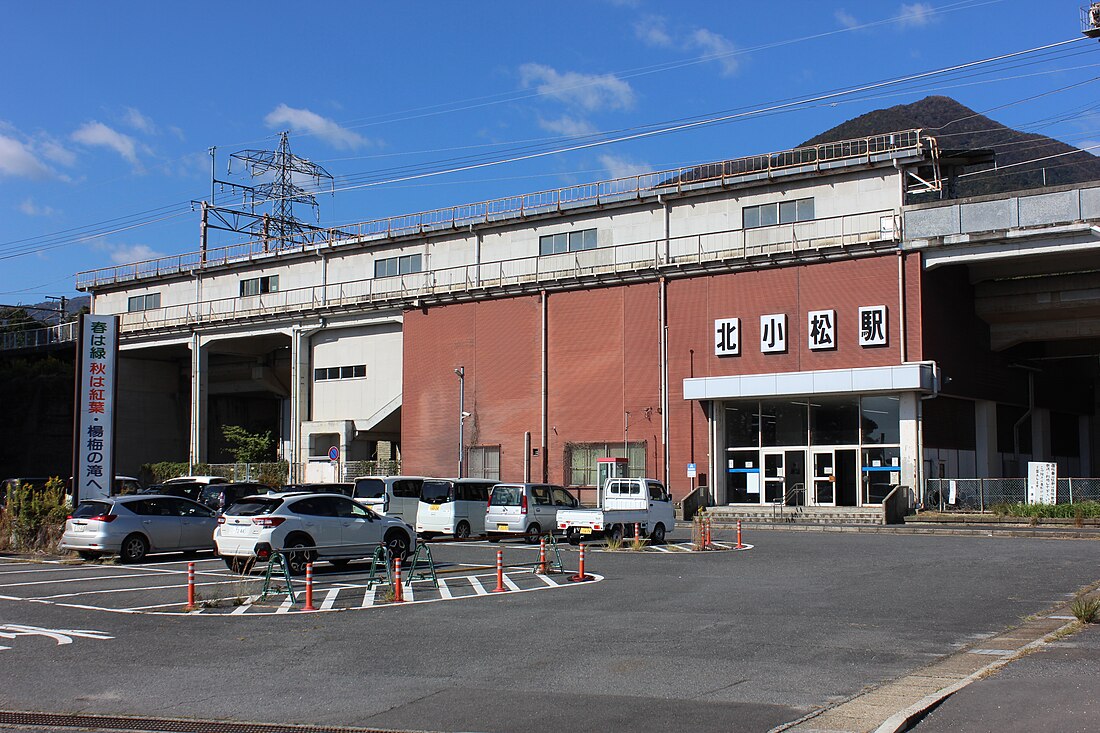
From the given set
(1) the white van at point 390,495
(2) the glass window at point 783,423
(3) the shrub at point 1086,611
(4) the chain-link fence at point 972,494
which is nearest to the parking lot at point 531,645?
(3) the shrub at point 1086,611

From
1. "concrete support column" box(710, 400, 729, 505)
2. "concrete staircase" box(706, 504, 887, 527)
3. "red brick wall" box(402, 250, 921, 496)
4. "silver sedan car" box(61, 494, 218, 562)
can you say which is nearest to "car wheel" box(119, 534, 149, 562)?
"silver sedan car" box(61, 494, 218, 562)

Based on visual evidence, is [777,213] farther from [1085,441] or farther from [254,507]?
[254,507]

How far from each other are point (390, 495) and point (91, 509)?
9.01m

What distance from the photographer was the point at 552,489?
28859 millimetres

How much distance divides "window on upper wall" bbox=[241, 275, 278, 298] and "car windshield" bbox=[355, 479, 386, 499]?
31.8 meters

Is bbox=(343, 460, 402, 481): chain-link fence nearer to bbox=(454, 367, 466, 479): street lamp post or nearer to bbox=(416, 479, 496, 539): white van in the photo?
bbox=(454, 367, 466, 479): street lamp post

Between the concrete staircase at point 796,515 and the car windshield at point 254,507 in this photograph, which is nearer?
the car windshield at point 254,507

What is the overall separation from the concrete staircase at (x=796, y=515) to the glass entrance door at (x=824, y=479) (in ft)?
2.53

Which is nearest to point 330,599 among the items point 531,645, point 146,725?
point 531,645

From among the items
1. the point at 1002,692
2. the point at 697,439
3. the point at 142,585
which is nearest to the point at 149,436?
the point at 697,439

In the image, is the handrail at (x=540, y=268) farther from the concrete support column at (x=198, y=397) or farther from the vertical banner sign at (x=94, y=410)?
the vertical banner sign at (x=94, y=410)

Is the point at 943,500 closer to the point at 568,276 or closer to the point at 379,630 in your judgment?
the point at 568,276

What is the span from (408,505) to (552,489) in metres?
4.37

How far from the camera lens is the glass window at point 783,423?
41125 mm
